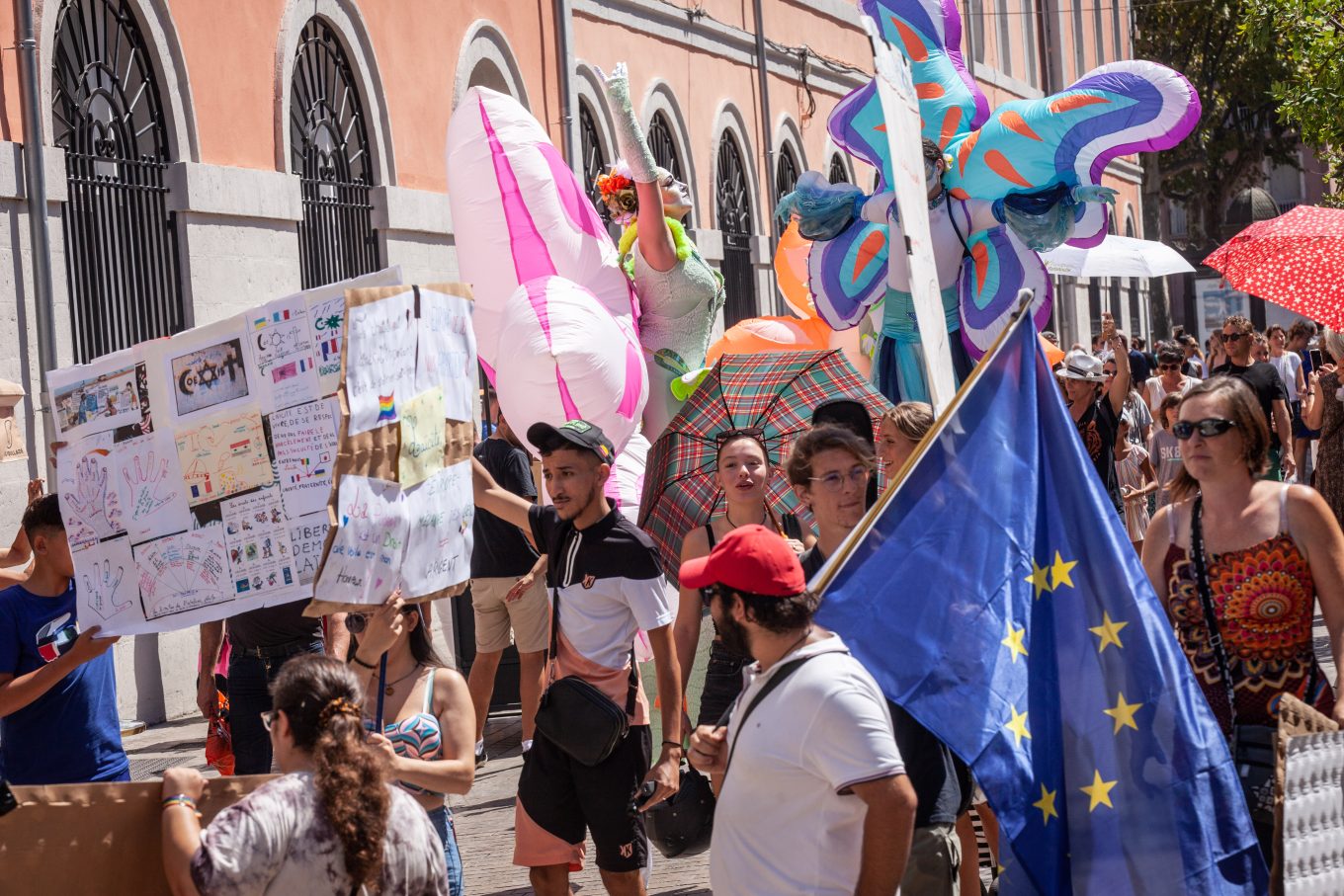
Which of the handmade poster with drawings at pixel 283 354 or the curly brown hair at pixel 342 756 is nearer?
the curly brown hair at pixel 342 756

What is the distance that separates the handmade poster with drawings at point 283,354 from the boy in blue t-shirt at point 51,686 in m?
0.90

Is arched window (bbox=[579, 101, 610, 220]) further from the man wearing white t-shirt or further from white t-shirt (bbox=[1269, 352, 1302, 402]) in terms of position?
the man wearing white t-shirt

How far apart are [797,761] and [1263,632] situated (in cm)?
151

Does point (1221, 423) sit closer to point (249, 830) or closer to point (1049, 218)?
point (249, 830)

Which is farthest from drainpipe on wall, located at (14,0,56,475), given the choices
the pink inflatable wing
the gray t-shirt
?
the gray t-shirt

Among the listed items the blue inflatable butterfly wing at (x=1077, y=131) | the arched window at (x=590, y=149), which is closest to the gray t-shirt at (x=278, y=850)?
the blue inflatable butterfly wing at (x=1077, y=131)

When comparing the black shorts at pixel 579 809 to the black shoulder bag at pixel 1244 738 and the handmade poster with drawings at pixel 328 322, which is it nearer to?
the handmade poster with drawings at pixel 328 322

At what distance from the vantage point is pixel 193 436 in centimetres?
450

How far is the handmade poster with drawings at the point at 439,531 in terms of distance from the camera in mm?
4340

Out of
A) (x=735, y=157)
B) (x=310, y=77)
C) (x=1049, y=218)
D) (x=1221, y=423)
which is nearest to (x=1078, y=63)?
(x=735, y=157)

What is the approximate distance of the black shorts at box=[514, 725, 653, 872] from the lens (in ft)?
17.2

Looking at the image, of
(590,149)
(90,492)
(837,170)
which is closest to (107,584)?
(90,492)

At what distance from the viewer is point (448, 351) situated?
14.7 ft

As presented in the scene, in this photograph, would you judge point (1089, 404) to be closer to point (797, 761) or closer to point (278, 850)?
point (797, 761)
